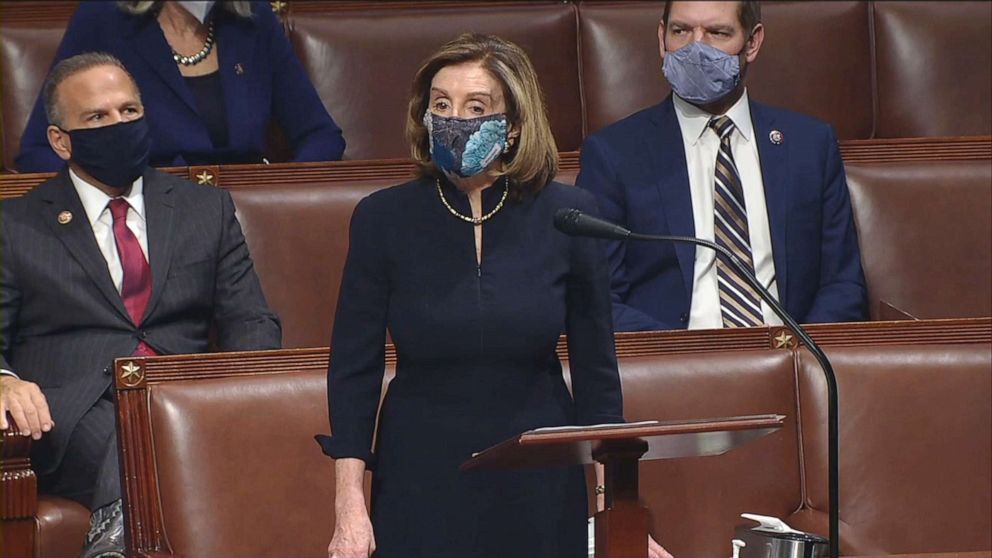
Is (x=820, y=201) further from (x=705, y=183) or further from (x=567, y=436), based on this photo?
(x=567, y=436)

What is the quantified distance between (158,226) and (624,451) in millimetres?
948

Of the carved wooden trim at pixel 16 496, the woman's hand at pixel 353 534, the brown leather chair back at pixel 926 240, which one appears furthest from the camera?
the brown leather chair back at pixel 926 240

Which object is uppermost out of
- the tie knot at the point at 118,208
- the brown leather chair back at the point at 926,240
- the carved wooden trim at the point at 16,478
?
the tie knot at the point at 118,208

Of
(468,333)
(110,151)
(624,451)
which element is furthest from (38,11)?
(624,451)

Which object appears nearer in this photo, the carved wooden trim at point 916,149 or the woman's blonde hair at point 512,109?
the woman's blonde hair at point 512,109

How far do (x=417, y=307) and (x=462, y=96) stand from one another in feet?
0.58

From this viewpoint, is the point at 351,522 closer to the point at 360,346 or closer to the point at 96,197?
the point at 360,346

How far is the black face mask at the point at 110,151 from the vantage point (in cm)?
192

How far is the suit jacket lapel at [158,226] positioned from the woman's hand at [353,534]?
66 cm

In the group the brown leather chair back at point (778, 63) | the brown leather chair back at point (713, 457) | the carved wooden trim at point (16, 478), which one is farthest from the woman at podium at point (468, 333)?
the brown leather chair back at point (778, 63)

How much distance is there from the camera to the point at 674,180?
6.48 ft

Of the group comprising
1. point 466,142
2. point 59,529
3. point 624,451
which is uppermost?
point 466,142

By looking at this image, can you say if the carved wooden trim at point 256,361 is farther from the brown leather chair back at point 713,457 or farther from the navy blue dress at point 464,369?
the navy blue dress at point 464,369

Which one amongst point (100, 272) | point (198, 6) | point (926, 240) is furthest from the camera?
point (198, 6)
